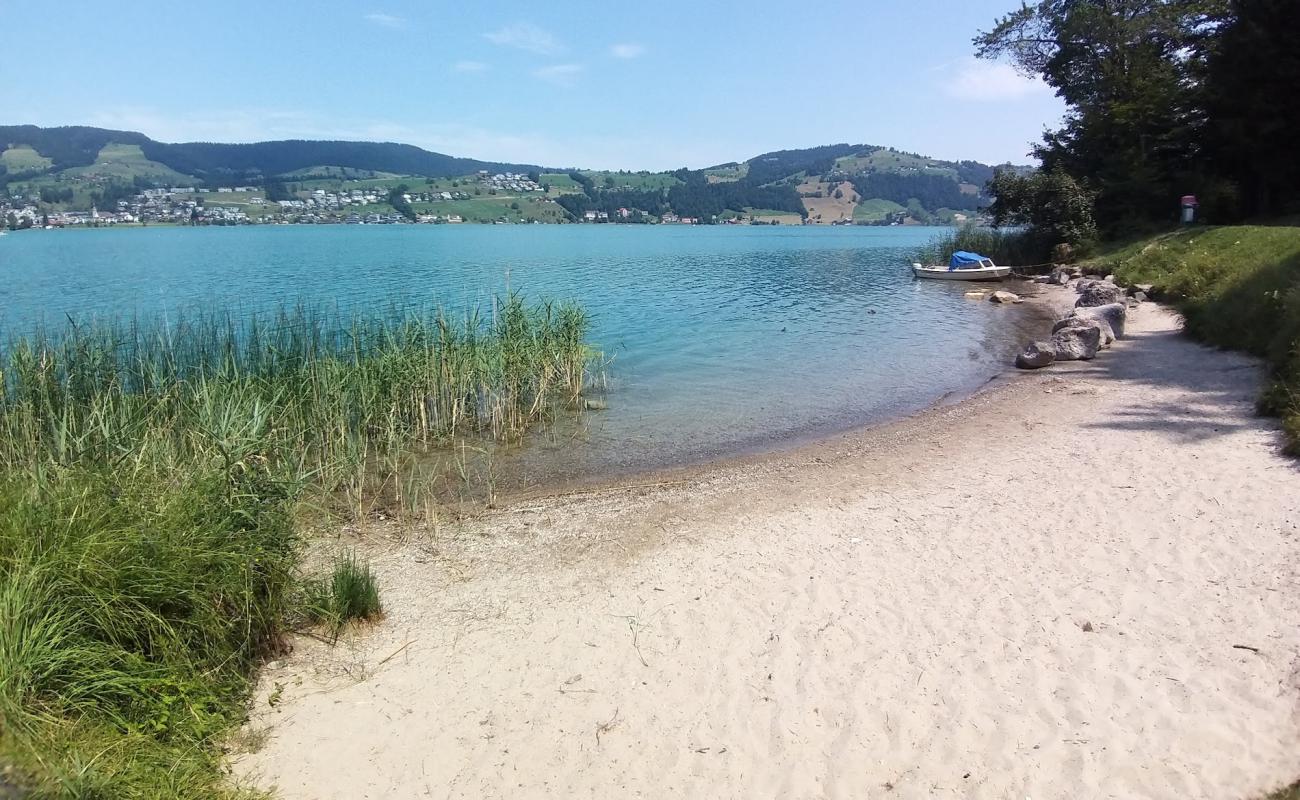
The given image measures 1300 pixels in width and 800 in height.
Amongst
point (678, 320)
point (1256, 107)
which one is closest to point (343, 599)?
point (678, 320)

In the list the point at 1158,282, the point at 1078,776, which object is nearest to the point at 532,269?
the point at 1158,282

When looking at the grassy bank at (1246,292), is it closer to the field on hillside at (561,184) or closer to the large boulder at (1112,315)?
the large boulder at (1112,315)

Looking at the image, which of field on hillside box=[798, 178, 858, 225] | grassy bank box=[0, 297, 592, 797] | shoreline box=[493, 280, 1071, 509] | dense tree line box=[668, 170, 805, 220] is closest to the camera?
grassy bank box=[0, 297, 592, 797]

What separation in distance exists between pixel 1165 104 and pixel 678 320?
83.0 ft

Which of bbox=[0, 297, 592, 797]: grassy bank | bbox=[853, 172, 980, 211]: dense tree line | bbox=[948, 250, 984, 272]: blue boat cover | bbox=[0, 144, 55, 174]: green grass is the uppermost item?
bbox=[853, 172, 980, 211]: dense tree line

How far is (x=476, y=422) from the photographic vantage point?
43.4 feet

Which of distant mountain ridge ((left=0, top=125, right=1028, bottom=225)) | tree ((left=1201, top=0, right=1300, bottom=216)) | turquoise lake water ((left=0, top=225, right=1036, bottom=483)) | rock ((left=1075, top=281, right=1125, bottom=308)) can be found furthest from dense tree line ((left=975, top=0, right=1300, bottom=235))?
distant mountain ridge ((left=0, top=125, right=1028, bottom=225))

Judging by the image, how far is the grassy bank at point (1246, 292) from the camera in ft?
32.5

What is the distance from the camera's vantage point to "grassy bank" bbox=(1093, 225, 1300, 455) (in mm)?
9899

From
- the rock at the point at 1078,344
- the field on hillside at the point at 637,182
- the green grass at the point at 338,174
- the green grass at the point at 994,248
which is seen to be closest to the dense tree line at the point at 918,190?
the field on hillside at the point at 637,182

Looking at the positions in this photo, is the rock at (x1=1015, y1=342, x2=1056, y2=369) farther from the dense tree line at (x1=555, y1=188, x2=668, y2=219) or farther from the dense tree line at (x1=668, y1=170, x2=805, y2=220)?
the dense tree line at (x1=668, y1=170, x2=805, y2=220)

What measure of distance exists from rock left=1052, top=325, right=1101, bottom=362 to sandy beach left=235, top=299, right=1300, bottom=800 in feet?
24.6

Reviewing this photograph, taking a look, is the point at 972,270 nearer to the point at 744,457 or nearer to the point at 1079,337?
the point at 1079,337

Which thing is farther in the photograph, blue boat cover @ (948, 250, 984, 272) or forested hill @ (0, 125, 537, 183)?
forested hill @ (0, 125, 537, 183)
